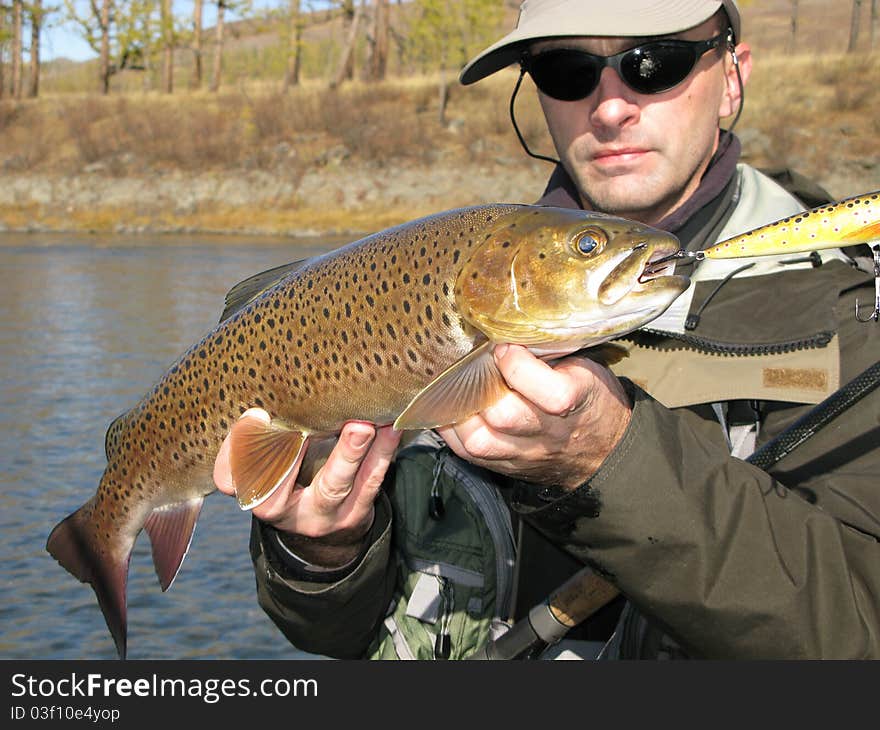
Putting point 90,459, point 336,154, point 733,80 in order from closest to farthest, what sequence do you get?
point 733,80 < point 90,459 < point 336,154

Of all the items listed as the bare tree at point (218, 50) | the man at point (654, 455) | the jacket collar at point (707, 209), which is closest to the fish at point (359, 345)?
the man at point (654, 455)

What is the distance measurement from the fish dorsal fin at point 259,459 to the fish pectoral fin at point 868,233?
1.47 metres

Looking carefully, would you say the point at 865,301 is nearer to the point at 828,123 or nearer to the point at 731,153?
the point at 731,153

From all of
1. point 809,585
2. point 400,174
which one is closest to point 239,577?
point 809,585

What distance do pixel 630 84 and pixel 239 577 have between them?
4051mm

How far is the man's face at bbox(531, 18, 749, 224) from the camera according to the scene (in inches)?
137

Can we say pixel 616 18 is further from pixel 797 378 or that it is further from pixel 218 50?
pixel 218 50

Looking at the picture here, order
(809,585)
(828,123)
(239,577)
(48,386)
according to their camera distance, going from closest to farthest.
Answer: (809,585) < (239,577) < (48,386) < (828,123)

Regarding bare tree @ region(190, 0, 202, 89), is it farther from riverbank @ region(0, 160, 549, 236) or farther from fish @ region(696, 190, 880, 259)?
fish @ region(696, 190, 880, 259)

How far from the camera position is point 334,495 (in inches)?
111

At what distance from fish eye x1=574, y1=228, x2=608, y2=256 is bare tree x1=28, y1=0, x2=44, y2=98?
44.4 meters

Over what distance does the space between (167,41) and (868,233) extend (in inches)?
1768

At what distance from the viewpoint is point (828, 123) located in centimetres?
2794

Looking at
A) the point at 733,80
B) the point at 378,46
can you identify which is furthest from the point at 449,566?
the point at 378,46
